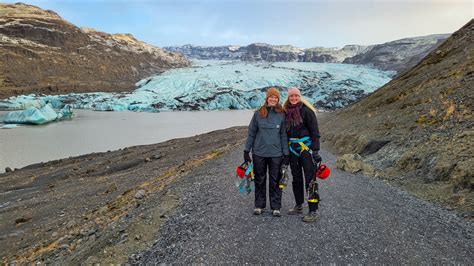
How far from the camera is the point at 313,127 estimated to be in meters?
4.85

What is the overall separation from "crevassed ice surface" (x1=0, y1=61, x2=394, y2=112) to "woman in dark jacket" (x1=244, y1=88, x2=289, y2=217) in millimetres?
47308

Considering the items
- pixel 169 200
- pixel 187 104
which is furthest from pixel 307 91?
pixel 169 200

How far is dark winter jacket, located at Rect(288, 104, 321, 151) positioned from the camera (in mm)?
4848

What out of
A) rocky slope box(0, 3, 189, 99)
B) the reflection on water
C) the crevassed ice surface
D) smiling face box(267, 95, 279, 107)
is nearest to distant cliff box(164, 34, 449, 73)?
the crevassed ice surface

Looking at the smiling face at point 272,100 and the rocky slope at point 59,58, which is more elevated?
the rocky slope at point 59,58

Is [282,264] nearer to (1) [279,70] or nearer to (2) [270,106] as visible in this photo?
(2) [270,106]

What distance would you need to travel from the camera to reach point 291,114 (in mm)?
4984

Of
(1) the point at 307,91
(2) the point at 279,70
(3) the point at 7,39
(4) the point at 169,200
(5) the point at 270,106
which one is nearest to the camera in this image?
(5) the point at 270,106

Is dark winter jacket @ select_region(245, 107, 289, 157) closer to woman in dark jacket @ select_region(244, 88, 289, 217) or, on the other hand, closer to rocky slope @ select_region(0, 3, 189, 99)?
woman in dark jacket @ select_region(244, 88, 289, 217)

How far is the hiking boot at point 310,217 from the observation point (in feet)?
16.0

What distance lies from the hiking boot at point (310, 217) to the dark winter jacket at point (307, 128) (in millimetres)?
892

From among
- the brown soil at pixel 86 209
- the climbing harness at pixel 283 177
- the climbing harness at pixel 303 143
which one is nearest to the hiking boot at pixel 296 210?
the climbing harness at pixel 283 177

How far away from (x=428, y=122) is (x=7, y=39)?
8775cm

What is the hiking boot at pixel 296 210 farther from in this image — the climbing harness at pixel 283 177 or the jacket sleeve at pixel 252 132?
the jacket sleeve at pixel 252 132
